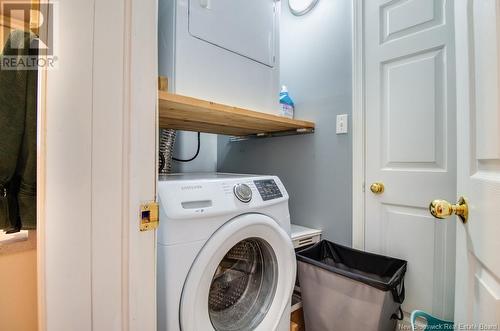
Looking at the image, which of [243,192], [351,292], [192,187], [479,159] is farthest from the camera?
[351,292]

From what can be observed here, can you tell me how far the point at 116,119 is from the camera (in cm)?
60

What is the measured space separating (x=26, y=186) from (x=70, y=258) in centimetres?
28

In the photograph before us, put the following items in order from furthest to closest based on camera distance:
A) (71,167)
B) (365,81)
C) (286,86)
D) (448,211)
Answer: (286,86) → (365,81) → (448,211) → (71,167)

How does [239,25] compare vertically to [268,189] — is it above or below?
above

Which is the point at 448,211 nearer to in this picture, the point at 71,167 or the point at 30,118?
the point at 71,167

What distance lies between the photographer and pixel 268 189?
1146 millimetres

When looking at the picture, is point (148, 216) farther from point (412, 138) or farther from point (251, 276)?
point (412, 138)

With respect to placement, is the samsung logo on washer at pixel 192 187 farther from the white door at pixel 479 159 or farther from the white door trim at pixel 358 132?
the white door trim at pixel 358 132

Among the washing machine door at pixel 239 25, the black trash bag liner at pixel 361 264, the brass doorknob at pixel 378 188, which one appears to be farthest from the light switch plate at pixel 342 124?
the black trash bag liner at pixel 361 264

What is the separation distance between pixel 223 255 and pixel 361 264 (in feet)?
2.88

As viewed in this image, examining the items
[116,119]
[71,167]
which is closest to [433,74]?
[116,119]

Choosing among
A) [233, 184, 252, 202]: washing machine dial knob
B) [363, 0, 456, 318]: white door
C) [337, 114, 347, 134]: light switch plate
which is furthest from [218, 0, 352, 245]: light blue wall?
[233, 184, 252, 202]: washing machine dial knob

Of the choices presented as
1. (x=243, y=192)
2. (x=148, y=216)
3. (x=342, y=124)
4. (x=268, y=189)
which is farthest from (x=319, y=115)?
(x=148, y=216)

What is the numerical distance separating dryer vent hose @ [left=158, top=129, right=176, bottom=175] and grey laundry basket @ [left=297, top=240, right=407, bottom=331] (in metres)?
0.96
